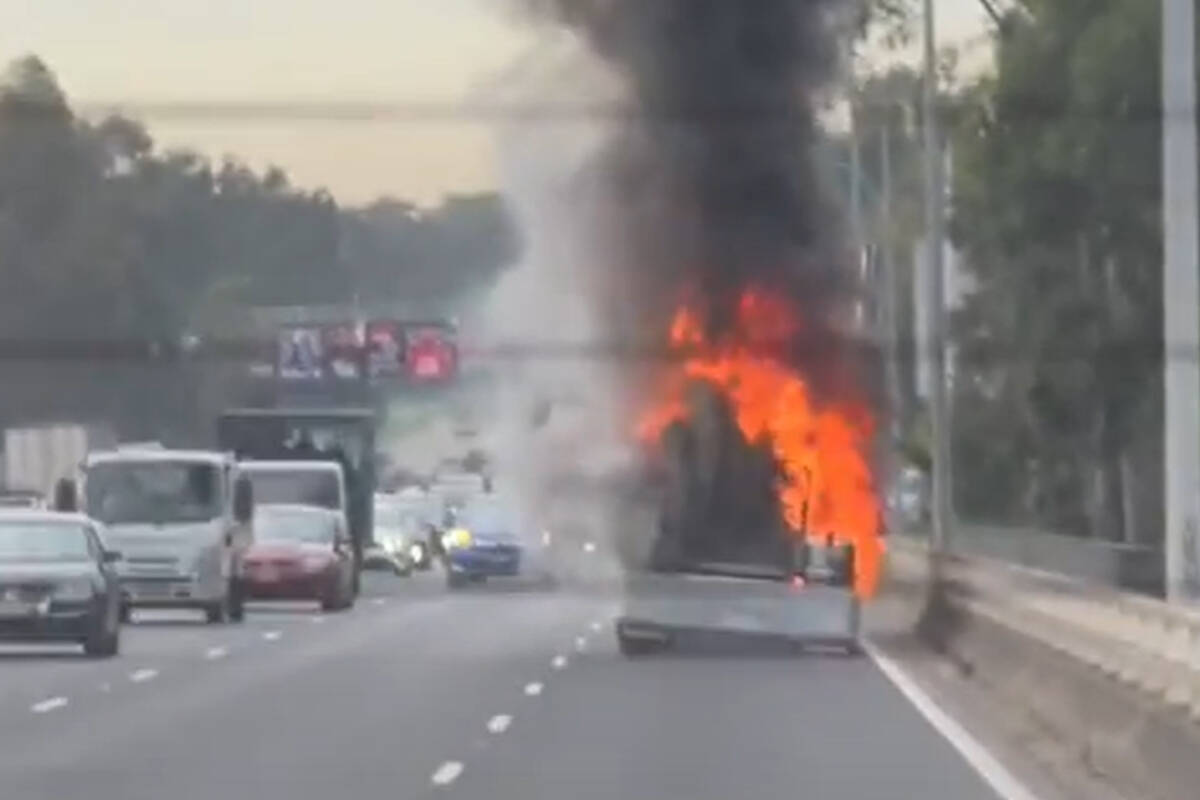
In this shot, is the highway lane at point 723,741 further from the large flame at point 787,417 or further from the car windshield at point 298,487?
the car windshield at point 298,487

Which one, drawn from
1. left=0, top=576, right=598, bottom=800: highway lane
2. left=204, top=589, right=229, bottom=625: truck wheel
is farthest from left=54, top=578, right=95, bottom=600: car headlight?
left=204, top=589, right=229, bottom=625: truck wheel

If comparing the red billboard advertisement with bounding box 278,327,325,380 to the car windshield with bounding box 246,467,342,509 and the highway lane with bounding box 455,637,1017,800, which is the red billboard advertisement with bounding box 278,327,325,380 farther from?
the highway lane with bounding box 455,637,1017,800

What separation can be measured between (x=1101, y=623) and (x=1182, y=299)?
8545mm

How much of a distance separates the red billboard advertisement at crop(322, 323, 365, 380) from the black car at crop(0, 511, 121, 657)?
21.5 m

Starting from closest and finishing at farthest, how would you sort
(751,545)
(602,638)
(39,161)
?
(751,545)
(39,161)
(602,638)

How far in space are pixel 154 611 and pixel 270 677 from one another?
66.6ft

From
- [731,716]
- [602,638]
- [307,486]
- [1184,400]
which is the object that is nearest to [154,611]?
[307,486]

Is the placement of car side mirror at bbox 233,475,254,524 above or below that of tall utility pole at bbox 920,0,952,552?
below

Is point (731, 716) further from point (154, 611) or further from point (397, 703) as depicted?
point (154, 611)

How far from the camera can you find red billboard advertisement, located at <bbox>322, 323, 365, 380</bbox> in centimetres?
6359

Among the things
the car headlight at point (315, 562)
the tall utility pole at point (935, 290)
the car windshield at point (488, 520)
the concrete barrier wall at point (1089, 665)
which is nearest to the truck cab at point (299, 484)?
the car headlight at point (315, 562)

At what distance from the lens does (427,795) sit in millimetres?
22719

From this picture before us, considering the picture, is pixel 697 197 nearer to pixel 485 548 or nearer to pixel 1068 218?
pixel 1068 218

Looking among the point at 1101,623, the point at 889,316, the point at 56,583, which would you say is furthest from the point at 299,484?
the point at 1101,623
